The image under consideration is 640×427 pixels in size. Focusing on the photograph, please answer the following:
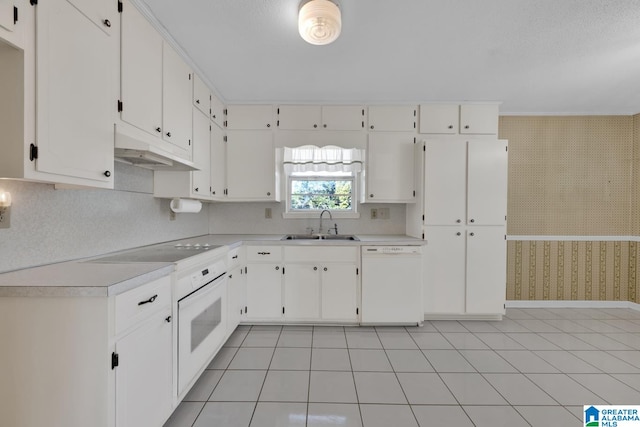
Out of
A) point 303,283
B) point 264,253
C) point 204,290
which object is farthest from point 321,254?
point 204,290

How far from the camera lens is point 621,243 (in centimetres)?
363

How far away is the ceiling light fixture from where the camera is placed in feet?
5.51

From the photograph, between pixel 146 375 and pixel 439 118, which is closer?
pixel 146 375

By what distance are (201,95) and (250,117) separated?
693mm

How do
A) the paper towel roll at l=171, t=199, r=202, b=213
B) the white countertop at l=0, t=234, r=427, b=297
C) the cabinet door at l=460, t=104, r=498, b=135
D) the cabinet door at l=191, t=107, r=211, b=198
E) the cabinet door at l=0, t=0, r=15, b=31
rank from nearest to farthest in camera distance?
the cabinet door at l=0, t=0, r=15, b=31, the white countertop at l=0, t=234, r=427, b=297, the paper towel roll at l=171, t=199, r=202, b=213, the cabinet door at l=191, t=107, r=211, b=198, the cabinet door at l=460, t=104, r=498, b=135

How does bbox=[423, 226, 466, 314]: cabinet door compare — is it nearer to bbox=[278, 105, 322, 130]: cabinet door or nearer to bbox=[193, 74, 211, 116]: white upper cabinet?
bbox=[278, 105, 322, 130]: cabinet door

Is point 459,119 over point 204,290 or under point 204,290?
over

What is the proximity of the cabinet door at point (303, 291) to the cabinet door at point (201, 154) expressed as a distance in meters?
1.11

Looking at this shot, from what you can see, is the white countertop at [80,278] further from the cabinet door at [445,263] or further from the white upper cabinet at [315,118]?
the cabinet door at [445,263]

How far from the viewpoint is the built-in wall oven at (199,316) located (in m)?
1.67

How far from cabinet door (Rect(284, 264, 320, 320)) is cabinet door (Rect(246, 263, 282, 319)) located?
12 centimetres

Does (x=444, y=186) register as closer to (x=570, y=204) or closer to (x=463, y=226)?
(x=463, y=226)

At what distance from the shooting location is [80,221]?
168 cm

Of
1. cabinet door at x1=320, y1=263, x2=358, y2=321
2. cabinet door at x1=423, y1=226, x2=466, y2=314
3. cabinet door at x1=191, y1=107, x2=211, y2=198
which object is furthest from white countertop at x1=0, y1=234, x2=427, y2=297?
cabinet door at x1=423, y1=226, x2=466, y2=314
